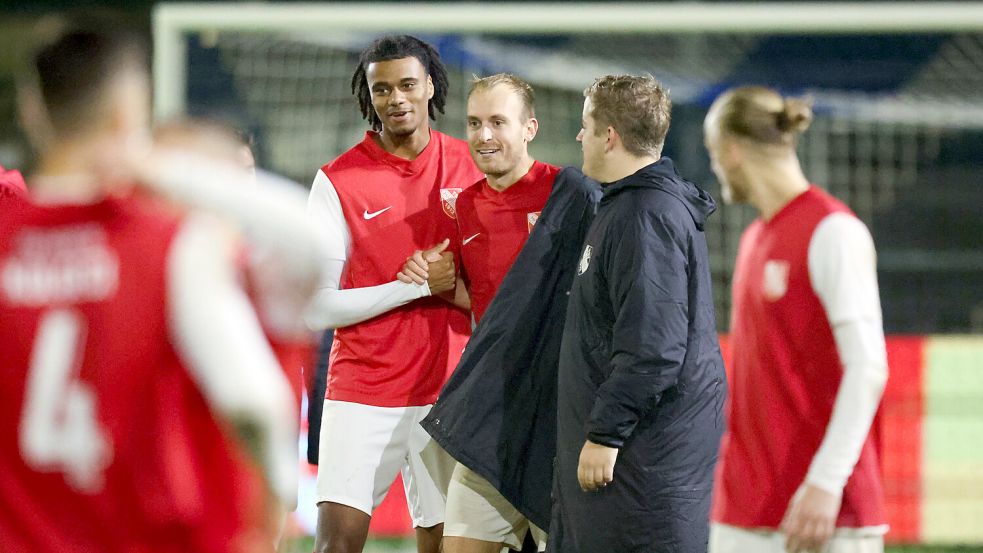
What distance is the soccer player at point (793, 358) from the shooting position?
2803mm

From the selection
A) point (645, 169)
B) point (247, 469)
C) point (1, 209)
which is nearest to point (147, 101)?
point (1, 209)

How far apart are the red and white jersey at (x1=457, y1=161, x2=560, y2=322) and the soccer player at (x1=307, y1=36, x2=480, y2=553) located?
11 centimetres

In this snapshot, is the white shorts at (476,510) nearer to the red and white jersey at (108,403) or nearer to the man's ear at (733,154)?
the man's ear at (733,154)

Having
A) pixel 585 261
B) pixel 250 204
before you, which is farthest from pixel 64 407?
pixel 585 261

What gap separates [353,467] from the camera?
454 centimetres

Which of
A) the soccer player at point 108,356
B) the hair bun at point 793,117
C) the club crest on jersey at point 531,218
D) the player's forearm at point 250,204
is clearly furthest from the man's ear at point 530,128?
the player's forearm at point 250,204

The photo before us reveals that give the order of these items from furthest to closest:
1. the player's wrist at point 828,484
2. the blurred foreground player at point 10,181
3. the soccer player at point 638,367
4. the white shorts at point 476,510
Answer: the white shorts at point 476,510 → the blurred foreground player at point 10,181 → the soccer player at point 638,367 → the player's wrist at point 828,484

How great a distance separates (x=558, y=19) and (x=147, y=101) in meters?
5.63

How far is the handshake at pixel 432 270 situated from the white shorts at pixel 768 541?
1.60 m

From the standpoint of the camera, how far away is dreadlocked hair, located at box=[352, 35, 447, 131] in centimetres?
470

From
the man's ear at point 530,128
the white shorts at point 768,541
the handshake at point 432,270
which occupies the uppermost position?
the man's ear at point 530,128

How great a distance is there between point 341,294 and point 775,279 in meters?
1.97

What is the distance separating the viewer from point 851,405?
2.79m

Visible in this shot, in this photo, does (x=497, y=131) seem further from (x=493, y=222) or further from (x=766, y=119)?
(x=766, y=119)
